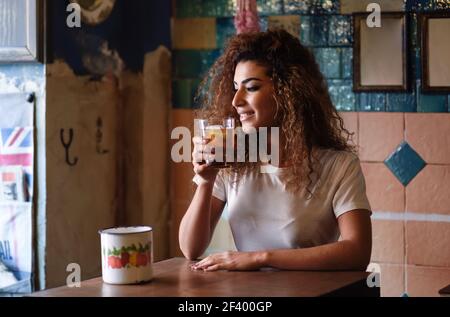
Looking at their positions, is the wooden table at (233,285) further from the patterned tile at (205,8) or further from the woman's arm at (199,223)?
the patterned tile at (205,8)

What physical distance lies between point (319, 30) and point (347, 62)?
21 centimetres

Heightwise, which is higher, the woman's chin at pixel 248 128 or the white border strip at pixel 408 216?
the woman's chin at pixel 248 128

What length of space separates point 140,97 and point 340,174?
159 centimetres

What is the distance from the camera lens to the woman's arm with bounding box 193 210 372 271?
6.63 feet

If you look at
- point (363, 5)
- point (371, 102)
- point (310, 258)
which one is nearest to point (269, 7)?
point (363, 5)

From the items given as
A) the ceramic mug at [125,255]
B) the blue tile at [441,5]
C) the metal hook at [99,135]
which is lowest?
the ceramic mug at [125,255]

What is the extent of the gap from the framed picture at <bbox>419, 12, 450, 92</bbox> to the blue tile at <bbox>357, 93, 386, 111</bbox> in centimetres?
20

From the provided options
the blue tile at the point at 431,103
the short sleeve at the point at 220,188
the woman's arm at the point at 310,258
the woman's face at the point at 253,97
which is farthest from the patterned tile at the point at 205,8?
the woman's arm at the point at 310,258

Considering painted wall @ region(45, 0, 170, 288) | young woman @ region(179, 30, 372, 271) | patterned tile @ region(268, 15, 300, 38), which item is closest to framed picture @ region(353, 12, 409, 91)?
patterned tile @ region(268, 15, 300, 38)

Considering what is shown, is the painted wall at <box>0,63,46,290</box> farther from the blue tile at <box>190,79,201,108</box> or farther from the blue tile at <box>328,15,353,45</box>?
the blue tile at <box>328,15,353,45</box>

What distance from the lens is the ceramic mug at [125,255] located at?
5.90 ft

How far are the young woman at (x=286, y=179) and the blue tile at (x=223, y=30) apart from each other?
1.01m

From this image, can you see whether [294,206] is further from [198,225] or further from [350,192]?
[198,225]

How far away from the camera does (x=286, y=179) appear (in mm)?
2322
